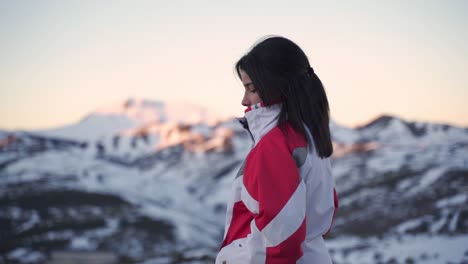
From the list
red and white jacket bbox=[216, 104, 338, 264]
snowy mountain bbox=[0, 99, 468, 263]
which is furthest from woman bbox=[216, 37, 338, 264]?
snowy mountain bbox=[0, 99, 468, 263]

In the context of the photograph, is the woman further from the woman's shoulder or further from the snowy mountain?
the snowy mountain

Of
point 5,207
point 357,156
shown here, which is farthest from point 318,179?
point 357,156

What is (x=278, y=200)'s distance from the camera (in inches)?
102

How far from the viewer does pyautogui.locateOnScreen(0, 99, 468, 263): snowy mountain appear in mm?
32478

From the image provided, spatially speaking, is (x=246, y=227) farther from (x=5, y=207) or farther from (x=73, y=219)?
(x=5, y=207)

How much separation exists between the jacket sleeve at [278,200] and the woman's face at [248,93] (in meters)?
0.33

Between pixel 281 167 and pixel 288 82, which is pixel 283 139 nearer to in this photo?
pixel 281 167

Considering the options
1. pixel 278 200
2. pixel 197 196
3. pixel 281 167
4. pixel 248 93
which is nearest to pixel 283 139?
pixel 281 167

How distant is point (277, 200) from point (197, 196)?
108m

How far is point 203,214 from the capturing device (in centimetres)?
A: 9275

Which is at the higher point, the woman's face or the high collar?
the woman's face

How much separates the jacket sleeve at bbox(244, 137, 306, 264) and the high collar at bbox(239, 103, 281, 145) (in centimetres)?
16

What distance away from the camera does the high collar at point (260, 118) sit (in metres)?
2.81

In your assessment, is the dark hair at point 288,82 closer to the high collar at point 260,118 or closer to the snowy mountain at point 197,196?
the high collar at point 260,118
